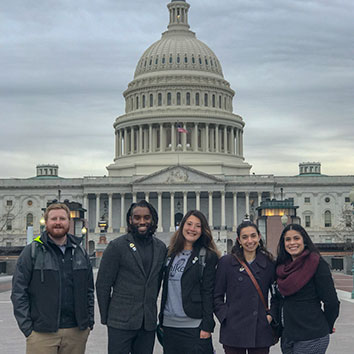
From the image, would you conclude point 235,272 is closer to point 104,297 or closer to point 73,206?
point 104,297

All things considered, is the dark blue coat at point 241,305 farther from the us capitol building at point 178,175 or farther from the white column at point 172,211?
the white column at point 172,211

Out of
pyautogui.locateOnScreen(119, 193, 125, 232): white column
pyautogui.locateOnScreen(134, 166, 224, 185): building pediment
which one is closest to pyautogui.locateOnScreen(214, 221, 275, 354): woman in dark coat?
pyautogui.locateOnScreen(134, 166, 224, 185): building pediment

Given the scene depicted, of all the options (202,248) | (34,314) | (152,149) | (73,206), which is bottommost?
(34,314)

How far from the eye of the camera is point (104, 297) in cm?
1030

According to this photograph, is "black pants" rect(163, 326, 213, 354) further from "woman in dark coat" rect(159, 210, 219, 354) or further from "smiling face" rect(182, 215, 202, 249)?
"smiling face" rect(182, 215, 202, 249)

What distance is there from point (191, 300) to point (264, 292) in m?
1.12

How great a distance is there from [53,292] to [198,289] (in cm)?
219

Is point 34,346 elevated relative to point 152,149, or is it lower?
lower

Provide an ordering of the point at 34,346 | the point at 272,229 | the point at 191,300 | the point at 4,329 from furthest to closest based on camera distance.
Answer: the point at 272,229 → the point at 4,329 → the point at 191,300 → the point at 34,346

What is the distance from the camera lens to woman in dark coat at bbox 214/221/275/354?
33.1 feet

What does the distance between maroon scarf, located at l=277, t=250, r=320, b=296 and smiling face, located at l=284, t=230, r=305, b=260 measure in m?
0.11

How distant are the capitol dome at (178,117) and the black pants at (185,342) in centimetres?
10628

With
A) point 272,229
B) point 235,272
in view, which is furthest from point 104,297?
point 272,229

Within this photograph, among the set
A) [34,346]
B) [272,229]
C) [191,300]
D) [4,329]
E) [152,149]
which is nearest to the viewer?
[34,346]
